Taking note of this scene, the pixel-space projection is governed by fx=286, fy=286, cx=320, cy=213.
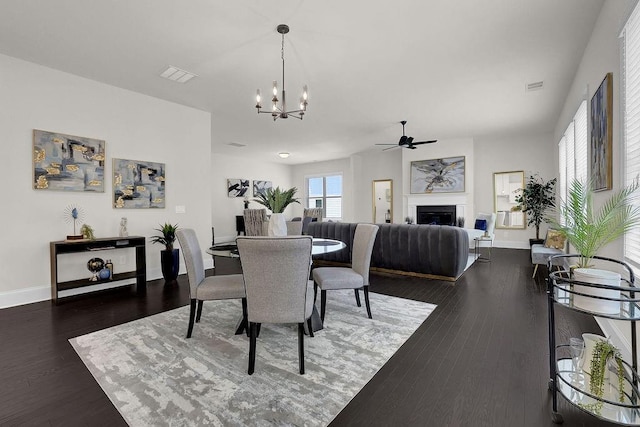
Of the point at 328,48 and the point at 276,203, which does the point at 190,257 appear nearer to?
the point at 276,203

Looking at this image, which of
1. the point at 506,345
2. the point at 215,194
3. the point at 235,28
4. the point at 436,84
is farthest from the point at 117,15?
the point at 215,194

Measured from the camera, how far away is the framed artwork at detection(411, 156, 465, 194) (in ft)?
25.6

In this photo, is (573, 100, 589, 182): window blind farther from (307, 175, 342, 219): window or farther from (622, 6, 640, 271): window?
(307, 175, 342, 219): window

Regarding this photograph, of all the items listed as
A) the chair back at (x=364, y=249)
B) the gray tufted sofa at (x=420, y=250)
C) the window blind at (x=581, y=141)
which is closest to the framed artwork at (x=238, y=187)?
the gray tufted sofa at (x=420, y=250)

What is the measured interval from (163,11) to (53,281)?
3.39 metres

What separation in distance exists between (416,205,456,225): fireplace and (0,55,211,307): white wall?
606cm

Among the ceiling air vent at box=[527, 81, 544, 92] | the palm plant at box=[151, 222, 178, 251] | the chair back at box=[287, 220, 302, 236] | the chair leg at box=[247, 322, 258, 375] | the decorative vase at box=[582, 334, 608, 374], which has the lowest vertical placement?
the chair leg at box=[247, 322, 258, 375]

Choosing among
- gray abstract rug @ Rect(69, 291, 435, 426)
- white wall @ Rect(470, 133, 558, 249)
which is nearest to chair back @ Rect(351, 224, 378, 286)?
gray abstract rug @ Rect(69, 291, 435, 426)

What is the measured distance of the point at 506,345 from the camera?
2352 millimetres

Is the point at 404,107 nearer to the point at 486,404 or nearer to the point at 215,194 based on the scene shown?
the point at 486,404

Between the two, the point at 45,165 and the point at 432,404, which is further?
the point at 45,165

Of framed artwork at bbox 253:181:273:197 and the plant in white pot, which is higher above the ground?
framed artwork at bbox 253:181:273:197

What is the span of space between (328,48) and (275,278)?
2.68 meters

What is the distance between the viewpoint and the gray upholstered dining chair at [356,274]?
9.28 feet
